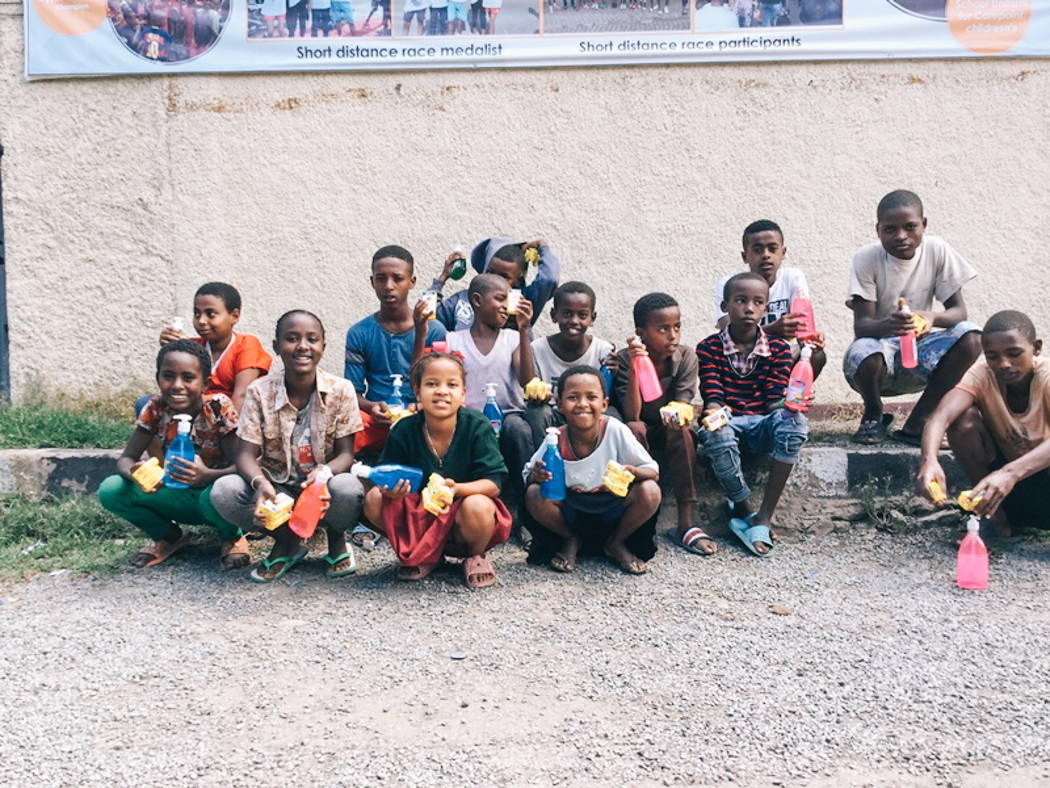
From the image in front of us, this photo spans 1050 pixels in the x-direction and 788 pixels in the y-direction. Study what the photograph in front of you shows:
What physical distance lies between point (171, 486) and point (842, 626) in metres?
2.82

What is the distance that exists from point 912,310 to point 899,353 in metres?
0.28

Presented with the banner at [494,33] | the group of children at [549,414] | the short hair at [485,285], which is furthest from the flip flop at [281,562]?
the banner at [494,33]

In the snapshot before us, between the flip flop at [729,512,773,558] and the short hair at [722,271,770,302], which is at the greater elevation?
the short hair at [722,271,770,302]

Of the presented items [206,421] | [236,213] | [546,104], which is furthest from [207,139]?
[206,421]

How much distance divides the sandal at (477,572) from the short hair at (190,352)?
4.81 feet

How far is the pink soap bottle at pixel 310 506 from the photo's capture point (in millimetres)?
3848

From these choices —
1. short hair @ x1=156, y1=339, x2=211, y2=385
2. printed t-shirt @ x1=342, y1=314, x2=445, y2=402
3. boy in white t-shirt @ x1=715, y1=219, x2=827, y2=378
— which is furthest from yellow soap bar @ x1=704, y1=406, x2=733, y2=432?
short hair @ x1=156, y1=339, x2=211, y2=385

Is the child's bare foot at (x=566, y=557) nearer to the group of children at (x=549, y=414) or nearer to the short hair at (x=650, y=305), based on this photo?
the group of children at (x=549, y=414)

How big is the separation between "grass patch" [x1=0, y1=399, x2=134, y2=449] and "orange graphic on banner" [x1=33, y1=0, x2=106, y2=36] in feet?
8.00

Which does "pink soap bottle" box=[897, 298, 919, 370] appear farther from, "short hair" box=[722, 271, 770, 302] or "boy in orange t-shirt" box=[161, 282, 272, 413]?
"boy in orange t-shirt" box=[161, 282, 272, 413]

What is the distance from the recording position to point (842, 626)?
3.37m

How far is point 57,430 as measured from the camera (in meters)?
5.48

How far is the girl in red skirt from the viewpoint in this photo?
3854 millimetres

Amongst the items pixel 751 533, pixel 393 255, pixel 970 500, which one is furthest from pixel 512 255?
pixel 970 500
